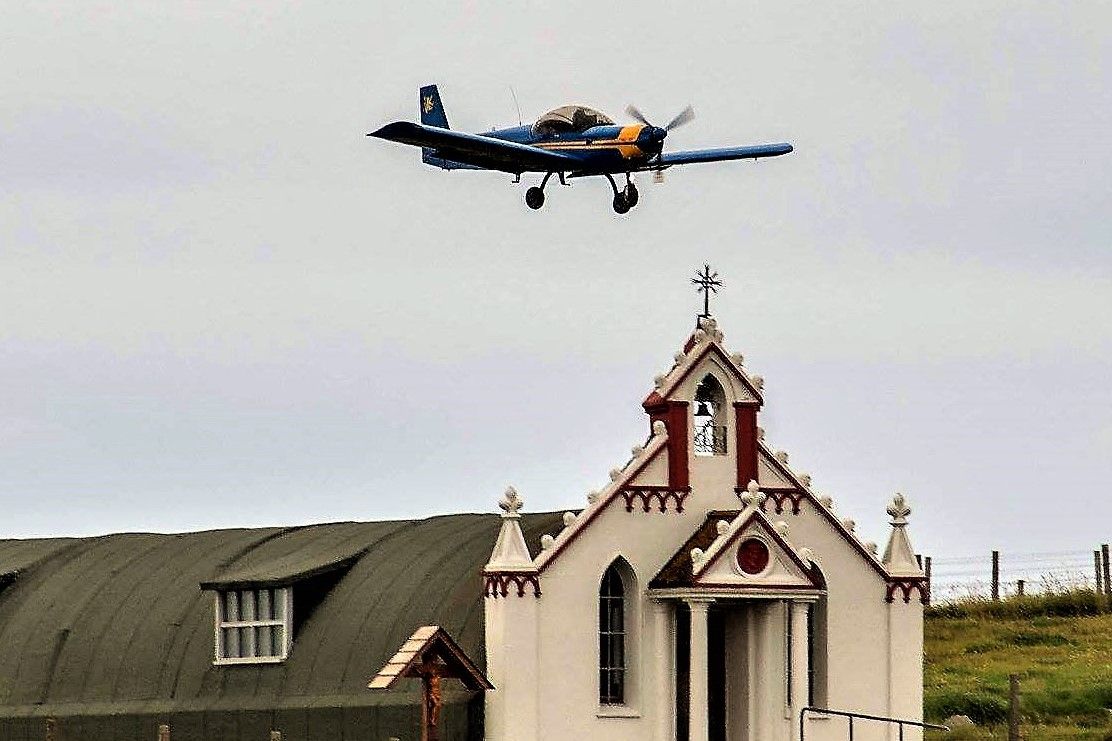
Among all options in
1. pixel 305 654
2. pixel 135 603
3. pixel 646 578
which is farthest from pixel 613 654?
pixel 135 603

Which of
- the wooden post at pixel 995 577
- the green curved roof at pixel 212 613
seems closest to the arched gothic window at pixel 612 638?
the green curved roof at pixel 212 613

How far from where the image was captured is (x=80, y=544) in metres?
64.9

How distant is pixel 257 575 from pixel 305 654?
1.98 metres

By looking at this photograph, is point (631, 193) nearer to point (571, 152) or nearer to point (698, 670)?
point (571, 152)

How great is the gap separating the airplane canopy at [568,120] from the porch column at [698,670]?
1266 cm

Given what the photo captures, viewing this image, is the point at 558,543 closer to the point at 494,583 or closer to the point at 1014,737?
the point at 494,583

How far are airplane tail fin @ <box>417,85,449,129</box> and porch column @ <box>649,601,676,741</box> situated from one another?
623 inches

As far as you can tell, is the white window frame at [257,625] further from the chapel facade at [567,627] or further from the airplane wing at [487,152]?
the airplane wing at [487,152]

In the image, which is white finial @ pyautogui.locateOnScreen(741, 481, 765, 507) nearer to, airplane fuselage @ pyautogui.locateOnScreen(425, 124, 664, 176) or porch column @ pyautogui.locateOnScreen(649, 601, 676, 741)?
porch column @ pyautogui.locateOnScreen(649, 601, 676, 741)

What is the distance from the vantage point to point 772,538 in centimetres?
5325

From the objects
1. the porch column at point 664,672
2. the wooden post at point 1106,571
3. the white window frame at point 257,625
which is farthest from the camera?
the wooden post at point 1106,571

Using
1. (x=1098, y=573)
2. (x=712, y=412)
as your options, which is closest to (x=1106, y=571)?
(x=1098, y=573)

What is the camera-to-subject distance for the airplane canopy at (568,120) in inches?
2431

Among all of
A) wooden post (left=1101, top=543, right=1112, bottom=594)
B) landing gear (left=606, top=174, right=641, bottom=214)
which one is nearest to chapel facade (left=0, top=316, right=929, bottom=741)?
landing gear (left=606, top=174, right=641, bottom=214)
